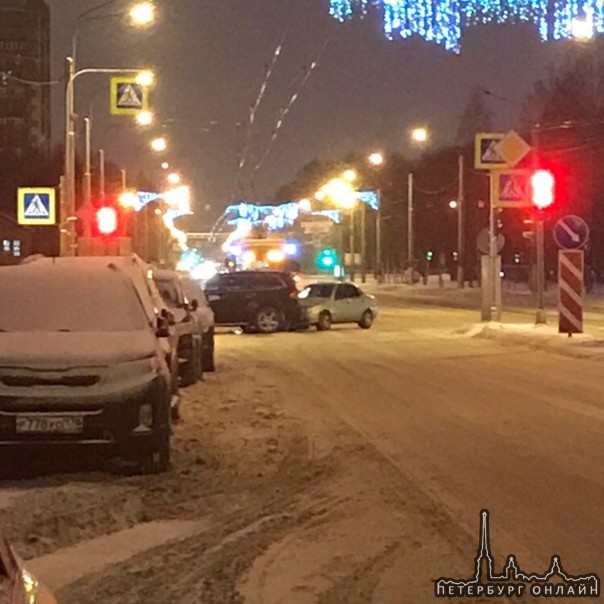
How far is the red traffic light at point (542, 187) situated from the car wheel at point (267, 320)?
26.1 ft

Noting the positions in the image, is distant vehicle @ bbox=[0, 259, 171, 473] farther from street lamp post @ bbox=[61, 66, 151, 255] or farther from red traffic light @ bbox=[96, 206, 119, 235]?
red traffic light @ bbox=[96, 206, 119, 235]

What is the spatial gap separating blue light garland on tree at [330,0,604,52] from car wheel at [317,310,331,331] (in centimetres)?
935

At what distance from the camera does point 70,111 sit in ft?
104

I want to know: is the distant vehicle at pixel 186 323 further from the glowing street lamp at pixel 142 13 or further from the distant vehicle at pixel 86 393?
the glowing street lamp at pixel 142 13

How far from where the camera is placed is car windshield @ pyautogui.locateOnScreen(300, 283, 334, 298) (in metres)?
37.7

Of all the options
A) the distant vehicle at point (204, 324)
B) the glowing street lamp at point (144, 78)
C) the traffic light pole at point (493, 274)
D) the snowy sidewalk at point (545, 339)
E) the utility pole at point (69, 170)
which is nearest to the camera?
the distant vehicle at point (204, 324)

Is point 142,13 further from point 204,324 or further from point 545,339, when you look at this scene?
point 545,339

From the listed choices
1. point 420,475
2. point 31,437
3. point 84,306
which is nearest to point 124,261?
point 84,306

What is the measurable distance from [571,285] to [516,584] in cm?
2112

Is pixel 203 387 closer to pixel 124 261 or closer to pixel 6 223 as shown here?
pixel 124 261

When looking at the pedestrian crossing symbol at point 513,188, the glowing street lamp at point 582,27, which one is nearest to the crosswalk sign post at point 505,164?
the pedestrian crossing symbol at point 513,188

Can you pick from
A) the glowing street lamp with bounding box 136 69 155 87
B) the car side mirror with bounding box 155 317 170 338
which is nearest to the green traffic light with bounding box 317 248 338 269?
the glowing street lamp with bounding box 136 69 155 87

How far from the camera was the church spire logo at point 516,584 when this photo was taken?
23.6 feet

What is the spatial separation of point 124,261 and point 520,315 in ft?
114
